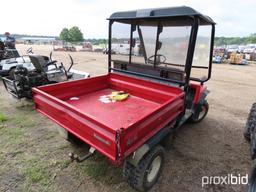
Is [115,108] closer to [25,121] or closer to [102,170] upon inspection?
[102,170]

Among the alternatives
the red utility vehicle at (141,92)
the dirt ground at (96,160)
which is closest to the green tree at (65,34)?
the dirt ground at (96,160)

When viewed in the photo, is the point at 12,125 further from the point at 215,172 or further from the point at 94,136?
the point at 215,172

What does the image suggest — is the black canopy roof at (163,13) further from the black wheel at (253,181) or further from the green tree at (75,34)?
the green tree at (75,34)

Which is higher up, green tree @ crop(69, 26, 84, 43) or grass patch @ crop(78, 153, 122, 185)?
green tree @ crop(69, 26, 84, 43)

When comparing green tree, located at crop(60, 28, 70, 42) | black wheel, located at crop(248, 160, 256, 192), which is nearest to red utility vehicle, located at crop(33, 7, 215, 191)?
black wheel, located at crop(248, 160, 256, 192)

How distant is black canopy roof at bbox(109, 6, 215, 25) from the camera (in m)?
2.35

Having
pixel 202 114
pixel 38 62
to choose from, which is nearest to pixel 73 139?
pixel 202 114

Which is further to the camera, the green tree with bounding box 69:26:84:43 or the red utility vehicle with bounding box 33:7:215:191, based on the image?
the green tree with bounding box 69:26:84:43

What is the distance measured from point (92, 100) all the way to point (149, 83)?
1032mm

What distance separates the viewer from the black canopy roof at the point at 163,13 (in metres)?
2.35

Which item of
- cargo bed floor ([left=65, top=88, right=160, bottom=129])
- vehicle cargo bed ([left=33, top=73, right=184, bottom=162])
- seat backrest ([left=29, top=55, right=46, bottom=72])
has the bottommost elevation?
cargo bed floor ([left=65, top=88, right=160, bottom=129])

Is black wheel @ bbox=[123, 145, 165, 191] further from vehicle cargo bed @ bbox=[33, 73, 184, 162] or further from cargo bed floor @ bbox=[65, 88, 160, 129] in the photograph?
cargo bed floor @ bbox=[65, 88, 160, 129]

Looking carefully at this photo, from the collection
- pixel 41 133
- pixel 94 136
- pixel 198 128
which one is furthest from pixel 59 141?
pixel 198 128

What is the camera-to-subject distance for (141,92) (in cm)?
321
